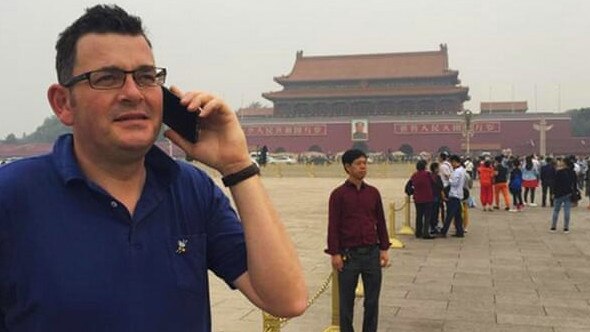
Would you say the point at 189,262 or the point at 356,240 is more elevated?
the point at 189,262

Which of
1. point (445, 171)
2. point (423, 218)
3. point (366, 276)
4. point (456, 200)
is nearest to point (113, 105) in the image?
point (366, 276)

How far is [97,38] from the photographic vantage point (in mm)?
1208

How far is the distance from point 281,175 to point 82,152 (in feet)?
102

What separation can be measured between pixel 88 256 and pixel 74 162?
0.67ft

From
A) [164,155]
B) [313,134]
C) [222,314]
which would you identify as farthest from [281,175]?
[164,155]

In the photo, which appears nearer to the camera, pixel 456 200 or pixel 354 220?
pixel 354 220

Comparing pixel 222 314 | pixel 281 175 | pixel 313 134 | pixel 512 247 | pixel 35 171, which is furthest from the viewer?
pixel 313 134

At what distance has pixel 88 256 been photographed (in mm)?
1109

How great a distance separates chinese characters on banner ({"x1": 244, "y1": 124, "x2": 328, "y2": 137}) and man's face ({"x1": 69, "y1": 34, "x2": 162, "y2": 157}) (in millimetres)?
48598

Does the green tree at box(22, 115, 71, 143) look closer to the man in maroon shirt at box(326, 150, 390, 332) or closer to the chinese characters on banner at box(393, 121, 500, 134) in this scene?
the chinese characters on banner at box(393, 121, 500, 134)

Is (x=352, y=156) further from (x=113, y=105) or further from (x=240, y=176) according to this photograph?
(x=113, y=105)

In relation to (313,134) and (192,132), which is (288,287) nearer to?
(192,132)

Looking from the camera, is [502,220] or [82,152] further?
[502,220]

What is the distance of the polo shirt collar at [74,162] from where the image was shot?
1.17 m
